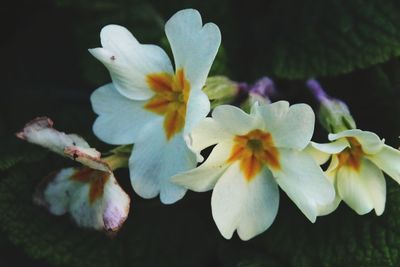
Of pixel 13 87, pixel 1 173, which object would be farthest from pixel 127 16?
pixel 1 173

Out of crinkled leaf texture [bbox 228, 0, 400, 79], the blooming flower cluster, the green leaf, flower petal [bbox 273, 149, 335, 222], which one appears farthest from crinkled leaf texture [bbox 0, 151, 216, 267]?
flower petal [bbox 273, 149, 335, 222]

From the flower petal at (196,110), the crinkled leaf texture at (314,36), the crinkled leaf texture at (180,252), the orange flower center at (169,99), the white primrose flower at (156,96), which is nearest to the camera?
the flower petal at (196,110)

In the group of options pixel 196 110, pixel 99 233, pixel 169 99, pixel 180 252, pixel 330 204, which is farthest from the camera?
pixel 180 252

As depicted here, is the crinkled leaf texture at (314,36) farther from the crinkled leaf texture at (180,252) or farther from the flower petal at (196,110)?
the flower petal at (196,110)

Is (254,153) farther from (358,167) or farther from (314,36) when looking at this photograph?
(314,36)

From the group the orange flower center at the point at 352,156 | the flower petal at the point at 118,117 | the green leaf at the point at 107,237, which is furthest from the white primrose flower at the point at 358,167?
the green leaf at the point at 107,237

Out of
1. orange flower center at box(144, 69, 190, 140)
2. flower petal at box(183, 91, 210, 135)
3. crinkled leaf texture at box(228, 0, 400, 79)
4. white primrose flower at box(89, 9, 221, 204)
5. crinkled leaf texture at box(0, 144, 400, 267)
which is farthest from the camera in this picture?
crinkled leaf texture at box(228, 0, 400, 79)

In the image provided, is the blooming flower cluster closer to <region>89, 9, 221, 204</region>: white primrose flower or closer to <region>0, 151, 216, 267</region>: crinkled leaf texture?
<region>89, 9, 221, 204</region>: white primrose flower

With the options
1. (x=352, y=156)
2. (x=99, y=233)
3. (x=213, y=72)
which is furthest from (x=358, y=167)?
(x=99, y=233)
